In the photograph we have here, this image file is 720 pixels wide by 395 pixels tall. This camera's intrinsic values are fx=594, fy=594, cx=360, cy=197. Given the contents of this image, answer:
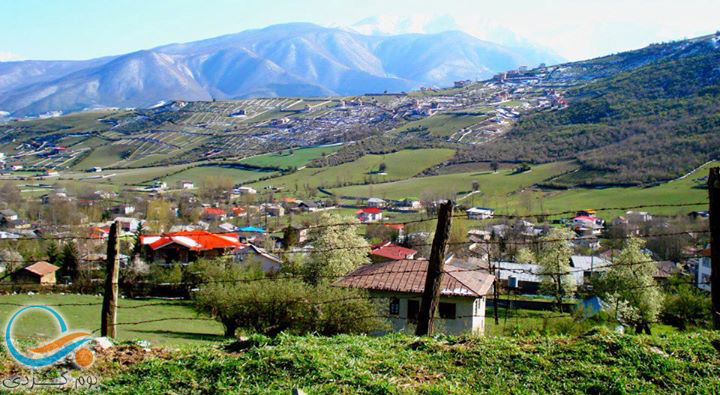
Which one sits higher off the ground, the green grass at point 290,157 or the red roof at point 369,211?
the green grass at point 290,157

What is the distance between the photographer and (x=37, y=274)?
143 feet

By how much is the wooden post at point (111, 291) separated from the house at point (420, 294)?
35.7 feet

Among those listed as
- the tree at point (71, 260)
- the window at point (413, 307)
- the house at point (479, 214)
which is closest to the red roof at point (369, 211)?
Answer: the house at point (479, 214)

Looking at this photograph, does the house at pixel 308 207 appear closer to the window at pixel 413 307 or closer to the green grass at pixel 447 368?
the window at pixel 413 307

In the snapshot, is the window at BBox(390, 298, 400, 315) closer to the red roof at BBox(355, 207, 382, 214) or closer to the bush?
the bush

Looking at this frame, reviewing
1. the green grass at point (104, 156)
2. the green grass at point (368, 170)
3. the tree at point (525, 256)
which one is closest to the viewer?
the tree at point (525, 256)

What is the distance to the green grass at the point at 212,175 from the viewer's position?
111575mm

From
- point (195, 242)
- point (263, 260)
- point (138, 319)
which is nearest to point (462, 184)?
point (263, 260)

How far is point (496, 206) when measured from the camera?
80.4 metres

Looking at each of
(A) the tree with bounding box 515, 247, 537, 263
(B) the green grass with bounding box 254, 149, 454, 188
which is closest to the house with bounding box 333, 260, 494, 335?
(A) the tree with bounding box 515, 247, 537, 263

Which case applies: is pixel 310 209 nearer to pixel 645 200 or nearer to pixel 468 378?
pixel 645 200

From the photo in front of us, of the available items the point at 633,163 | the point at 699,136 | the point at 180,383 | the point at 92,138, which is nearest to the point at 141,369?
the point at 180,383

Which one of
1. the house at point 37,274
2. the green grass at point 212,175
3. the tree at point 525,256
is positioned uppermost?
the green grass at point 212,175

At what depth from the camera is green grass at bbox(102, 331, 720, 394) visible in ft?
21.0
